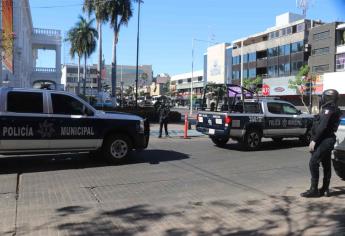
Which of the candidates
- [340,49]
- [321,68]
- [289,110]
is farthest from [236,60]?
[289,110]

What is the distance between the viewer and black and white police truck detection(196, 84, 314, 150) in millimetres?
15758

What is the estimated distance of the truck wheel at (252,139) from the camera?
628 inches

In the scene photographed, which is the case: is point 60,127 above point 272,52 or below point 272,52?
below

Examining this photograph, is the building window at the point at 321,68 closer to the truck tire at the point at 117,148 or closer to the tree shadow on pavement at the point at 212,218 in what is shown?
the truck tire at the point at 117,148

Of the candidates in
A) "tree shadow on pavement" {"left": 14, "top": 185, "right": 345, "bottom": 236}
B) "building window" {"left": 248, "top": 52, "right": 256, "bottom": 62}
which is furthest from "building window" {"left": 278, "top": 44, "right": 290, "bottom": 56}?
"tree shadow on pavement" {"left": 14, "top": 185, "right": 345, "bottom": 236}

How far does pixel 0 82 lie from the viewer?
83.3 feet

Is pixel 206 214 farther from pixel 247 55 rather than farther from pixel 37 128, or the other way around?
pixel 247 55

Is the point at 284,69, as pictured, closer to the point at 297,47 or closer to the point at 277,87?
the point at 277,87

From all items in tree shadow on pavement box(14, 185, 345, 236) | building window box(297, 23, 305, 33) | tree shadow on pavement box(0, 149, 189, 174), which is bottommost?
tree shadow on pavement box(14, 185, 345, 236)

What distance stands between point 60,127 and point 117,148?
1.65 meters

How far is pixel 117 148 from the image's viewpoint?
12.2 meters

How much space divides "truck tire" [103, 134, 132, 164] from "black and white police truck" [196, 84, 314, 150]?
435cm

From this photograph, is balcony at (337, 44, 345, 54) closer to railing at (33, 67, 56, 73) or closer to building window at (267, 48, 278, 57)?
building window at (267, 48, 278, 57)

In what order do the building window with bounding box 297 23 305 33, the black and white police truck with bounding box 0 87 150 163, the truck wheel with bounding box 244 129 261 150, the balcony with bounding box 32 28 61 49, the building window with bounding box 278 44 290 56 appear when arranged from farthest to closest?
1. the building window with bounding box 278 44 290 56
2. the building window with bounding box 297 23 305 33
3. the balcony with bounding box 32 28 61 49
4. the truck wheel with bounding box 244 129 261 150
5. the black and white police truck with bounding box 0 87 150 163
